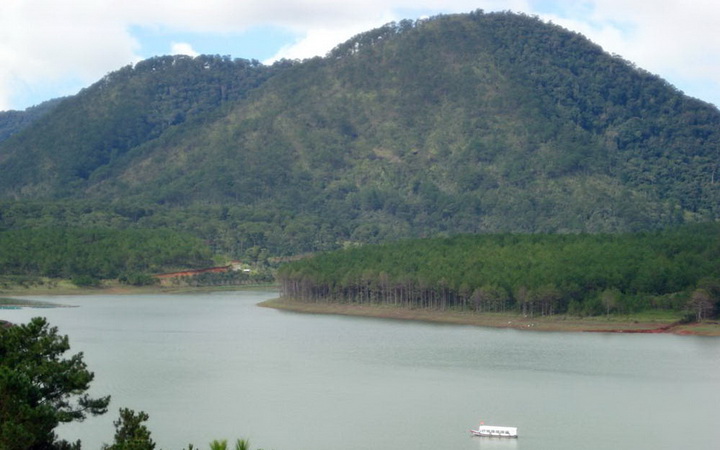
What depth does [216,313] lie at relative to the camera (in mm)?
126000

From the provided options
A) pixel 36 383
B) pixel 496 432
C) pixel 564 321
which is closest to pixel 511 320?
pixel 564 321

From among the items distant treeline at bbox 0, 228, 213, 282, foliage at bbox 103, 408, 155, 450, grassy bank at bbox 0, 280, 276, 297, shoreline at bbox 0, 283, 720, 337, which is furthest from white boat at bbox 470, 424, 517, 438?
distant treeline at bbox 0, 228, 213, 282

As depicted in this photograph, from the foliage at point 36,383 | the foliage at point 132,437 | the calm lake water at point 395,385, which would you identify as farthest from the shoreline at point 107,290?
→ the foliage at point 132,437

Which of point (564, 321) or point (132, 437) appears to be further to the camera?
point (564, 321)

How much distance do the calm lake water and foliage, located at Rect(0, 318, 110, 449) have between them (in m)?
13.2

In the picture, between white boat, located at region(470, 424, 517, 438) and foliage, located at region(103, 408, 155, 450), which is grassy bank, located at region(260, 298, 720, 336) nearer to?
white boat, located at region(470, 424, 517, 438)

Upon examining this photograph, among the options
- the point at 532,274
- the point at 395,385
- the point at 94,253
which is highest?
the point at 94,253

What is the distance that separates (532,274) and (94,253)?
7635cm

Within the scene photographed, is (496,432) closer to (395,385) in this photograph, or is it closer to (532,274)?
(395,385)

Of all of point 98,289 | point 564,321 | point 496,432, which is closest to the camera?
point 496,432

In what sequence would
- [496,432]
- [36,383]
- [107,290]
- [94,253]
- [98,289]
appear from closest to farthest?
[36,383] → [496,432] → [98,289] → [107,290] → [94,253]

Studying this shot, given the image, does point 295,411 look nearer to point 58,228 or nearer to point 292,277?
point 292,277

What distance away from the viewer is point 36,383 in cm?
4009

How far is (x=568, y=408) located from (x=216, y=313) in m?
66.9
